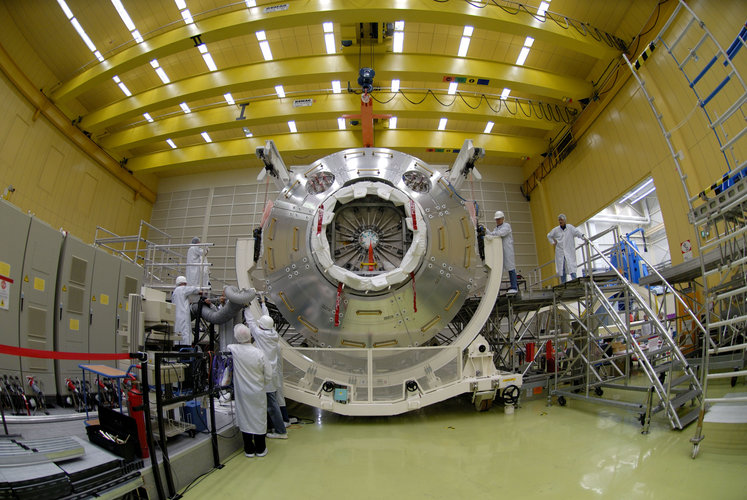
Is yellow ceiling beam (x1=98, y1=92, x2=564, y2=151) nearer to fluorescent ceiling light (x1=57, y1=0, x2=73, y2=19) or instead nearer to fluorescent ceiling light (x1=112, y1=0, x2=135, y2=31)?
fluorescent ceiling light (x1=112, y1=0, x2=135, y2=31)

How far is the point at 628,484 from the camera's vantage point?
2.43m

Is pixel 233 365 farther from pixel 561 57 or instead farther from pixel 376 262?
pixel 561 57

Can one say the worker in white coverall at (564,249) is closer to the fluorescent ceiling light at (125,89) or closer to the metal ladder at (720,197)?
the metal ladder at (720,197)

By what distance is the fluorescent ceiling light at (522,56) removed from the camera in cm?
957

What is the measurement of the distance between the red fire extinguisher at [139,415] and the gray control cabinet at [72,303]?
2.62 meters

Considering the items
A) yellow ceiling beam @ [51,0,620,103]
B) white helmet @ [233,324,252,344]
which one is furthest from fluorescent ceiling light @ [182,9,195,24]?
white helmet @ [233,324,252,344]

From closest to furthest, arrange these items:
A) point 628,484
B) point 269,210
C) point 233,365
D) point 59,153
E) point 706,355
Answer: point 628,484 → point 706,355 → point 233,365 → point 269,210 → point 59,153

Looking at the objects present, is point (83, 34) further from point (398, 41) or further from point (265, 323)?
point (265, 323)

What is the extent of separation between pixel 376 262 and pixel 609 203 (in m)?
8.15

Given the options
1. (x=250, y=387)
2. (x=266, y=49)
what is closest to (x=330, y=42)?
(x=266, y=49)

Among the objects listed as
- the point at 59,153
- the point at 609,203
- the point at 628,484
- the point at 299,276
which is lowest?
the point at 628,484

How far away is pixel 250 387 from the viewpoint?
3338 millimetres

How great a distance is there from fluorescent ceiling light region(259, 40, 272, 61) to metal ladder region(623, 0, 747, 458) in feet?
25.4

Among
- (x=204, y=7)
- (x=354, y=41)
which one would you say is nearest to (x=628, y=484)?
(x=354, y=41)
